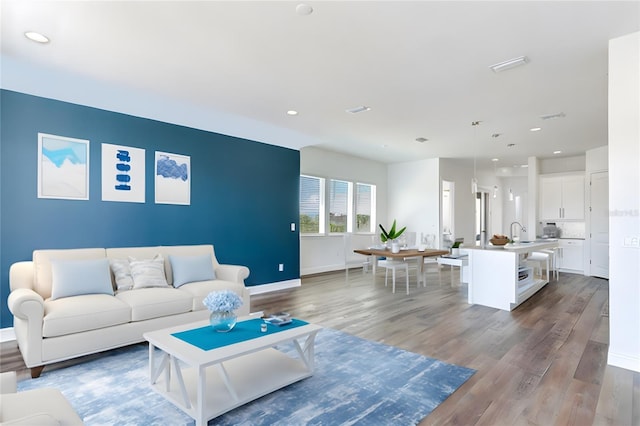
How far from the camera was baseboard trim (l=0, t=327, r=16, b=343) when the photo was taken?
3.41 m

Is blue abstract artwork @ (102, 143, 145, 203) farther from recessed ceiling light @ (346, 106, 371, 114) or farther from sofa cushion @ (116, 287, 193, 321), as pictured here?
recessed ceiling light @ (346, 106, 371, 114)

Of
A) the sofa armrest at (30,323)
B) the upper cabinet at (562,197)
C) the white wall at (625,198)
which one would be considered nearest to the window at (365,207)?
the upper cabinet at (562,197)

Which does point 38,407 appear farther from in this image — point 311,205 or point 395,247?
point 311,205

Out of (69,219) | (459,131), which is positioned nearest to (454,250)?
(459,131)

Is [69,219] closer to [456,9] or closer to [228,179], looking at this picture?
[228,179]

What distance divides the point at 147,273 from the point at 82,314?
89cm

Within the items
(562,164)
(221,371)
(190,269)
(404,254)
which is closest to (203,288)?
(190,269)

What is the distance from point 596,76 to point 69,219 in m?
6.03

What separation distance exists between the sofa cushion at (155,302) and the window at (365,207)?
218 inches

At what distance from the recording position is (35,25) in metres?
→ 2.65

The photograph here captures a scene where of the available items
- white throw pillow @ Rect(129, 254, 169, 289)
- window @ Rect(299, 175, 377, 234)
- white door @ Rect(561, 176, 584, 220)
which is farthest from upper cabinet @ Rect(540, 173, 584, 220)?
white throw pillow @ Rect(129, 254, 169, 289)

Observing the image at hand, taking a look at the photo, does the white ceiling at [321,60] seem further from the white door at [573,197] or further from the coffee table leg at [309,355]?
the white door at [573,197]

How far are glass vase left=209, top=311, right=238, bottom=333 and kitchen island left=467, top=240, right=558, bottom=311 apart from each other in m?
3.84

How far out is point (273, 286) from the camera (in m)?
5.94
